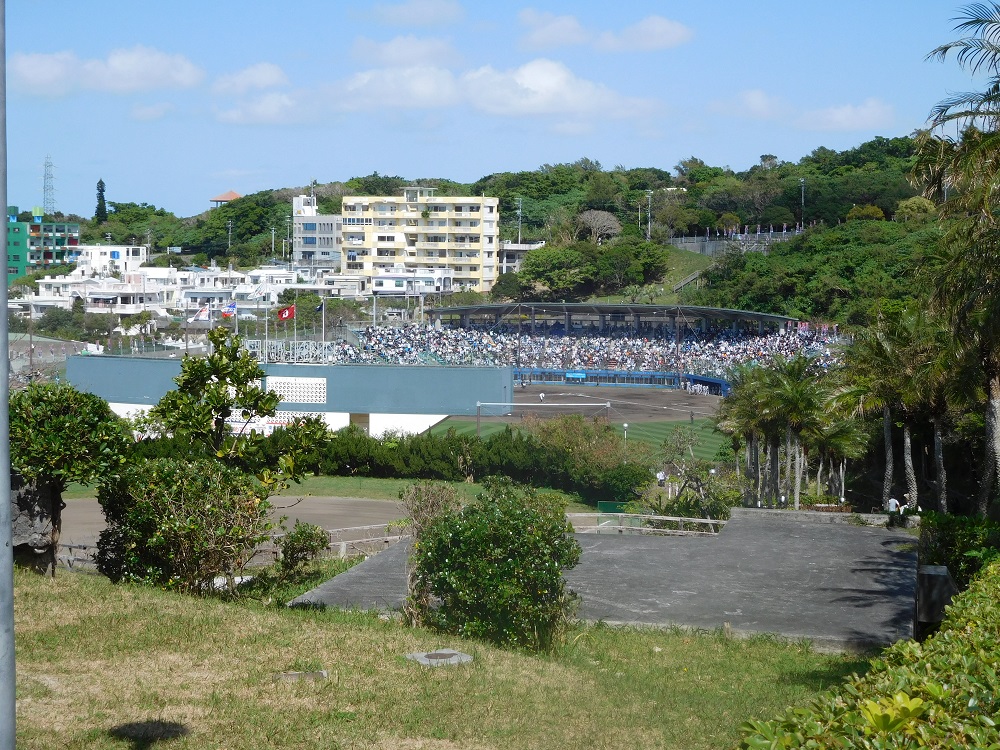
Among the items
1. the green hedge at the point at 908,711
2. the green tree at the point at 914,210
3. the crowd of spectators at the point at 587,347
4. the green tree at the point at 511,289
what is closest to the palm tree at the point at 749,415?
the green hedge at the point at 908,711

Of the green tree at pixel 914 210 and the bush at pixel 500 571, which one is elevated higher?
the green tree at pixel 914 210

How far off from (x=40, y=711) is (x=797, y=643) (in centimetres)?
971

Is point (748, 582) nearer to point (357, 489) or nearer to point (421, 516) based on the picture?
point (421, 516)

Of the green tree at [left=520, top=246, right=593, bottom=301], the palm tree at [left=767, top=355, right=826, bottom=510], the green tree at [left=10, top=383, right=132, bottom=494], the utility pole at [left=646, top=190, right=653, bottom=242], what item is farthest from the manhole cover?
the utility pole at [left=646, top=190, right=653, bottom=242]

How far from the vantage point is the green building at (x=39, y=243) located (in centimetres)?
13738

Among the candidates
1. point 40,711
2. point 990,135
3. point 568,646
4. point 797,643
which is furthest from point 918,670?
point 990,135

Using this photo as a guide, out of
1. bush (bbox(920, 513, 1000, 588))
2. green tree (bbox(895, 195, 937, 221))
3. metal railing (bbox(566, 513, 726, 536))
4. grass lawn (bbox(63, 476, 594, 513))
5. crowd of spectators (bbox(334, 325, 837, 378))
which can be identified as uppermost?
green tree (bbox(895, 195, 937, 221))

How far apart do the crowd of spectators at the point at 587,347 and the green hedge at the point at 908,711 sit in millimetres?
57238

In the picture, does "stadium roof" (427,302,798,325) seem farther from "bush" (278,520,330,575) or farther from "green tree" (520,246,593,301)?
"bush" (278,520,330,575)

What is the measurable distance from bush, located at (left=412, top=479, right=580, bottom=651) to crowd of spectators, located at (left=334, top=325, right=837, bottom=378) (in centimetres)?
4997

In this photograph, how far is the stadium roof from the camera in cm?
7406

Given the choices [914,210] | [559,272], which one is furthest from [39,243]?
[914,210]

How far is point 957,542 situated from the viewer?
731 inches

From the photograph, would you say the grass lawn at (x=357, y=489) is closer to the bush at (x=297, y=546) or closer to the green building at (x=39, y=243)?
the bush at (x=297, y=546)
